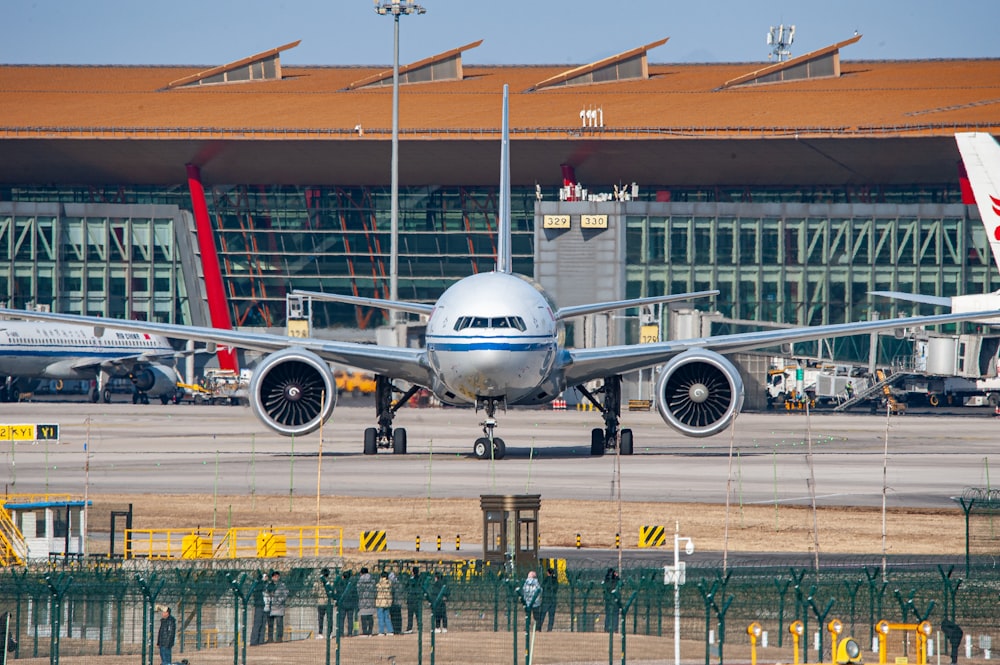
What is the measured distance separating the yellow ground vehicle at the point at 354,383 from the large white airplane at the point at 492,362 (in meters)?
20.8

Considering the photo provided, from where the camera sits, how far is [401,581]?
18.6m

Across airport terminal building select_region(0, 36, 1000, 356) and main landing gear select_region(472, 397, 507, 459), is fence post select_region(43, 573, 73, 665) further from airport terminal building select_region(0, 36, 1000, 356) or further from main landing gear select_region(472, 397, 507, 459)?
airport terminal building select_region(0, 36, 1000, 356)

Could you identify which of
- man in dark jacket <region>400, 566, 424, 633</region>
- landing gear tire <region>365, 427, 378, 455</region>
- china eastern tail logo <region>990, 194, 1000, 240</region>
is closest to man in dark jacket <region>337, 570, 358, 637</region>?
man in dark jacket <region>400, 566, 424, 633</region>

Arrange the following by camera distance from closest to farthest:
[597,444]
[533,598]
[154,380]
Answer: [533,598] < [597,444] < [154,380]

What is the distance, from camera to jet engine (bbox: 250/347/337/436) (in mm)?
36781

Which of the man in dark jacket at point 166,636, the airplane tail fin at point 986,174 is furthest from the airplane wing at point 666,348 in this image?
the airplane tail fin at point 986,174

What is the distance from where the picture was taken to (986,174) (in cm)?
Answer: 6444

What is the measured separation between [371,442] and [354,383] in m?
23.6

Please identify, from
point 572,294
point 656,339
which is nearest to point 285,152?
point 572,294

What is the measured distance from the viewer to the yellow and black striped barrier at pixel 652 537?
25.3 metres

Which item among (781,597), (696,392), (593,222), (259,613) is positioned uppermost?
(593,222)

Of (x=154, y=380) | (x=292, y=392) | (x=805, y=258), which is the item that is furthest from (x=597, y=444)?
(x=805, y=258)

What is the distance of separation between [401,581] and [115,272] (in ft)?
279

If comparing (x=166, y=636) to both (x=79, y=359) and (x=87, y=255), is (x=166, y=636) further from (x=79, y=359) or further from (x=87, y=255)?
(x=87, y=255)
